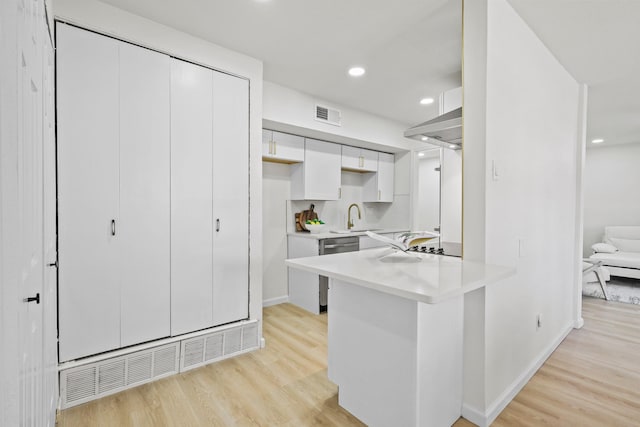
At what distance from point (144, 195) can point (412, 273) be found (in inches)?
74.2

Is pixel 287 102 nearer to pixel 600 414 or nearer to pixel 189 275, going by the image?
pixel 189 275

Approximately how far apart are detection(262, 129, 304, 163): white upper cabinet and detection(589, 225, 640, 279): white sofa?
5.21 meters

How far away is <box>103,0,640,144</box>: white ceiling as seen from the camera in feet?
6.82

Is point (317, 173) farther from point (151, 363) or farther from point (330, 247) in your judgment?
point (151, 363)

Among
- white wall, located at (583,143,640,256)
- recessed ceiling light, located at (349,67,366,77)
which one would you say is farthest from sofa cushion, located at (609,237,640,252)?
recessed ceiling light, located at (349,67,366,77)

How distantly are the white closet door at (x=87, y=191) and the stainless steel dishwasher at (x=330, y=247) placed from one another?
2139 millimetres

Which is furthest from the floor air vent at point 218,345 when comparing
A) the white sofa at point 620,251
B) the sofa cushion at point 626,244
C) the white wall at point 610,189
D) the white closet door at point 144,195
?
the white wall at point 610,189

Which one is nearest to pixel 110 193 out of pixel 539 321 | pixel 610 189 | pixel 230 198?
pixel 230 198

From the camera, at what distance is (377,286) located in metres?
1.42

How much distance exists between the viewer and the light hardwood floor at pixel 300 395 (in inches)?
73.1

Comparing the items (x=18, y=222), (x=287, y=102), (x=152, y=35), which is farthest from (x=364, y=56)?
(x=18, y=222)

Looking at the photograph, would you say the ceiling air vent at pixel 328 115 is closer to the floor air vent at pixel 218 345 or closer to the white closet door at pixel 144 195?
the white closet door at pixel 144 195

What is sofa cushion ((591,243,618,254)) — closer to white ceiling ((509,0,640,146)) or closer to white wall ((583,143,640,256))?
white wall ((583,143,640,256))

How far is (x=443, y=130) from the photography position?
2307mm
